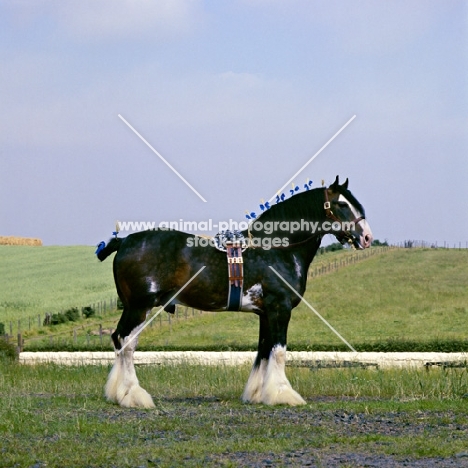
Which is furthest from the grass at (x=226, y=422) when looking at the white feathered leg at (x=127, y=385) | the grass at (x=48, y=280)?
the grass at (x=48, y=280)

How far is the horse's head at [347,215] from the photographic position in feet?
43.1

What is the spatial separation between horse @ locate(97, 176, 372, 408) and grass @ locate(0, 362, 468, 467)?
17.3 inches

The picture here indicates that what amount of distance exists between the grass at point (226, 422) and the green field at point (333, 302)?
1417 centimetres

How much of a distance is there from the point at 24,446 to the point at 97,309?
3802 cm

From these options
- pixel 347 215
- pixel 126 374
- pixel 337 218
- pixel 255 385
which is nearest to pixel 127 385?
pixel 126 374

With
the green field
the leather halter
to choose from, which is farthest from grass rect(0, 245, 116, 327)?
the leather halter

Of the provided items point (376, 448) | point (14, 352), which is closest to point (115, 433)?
point (376, 448)

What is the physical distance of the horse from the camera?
1257 cm

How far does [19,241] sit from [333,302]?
47.9 metres

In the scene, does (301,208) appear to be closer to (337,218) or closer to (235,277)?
(337,218)

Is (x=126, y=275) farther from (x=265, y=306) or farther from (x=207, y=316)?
(x=207, y=316)

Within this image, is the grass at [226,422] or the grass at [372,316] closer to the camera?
the grass at [226,422]

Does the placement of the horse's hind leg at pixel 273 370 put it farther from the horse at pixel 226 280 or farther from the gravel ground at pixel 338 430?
the gravel ground at pixel 338 430

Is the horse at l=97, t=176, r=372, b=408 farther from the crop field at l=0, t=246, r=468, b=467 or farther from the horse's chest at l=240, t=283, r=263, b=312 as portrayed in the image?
the crop field at l=0, t=246, r=468, b=467
